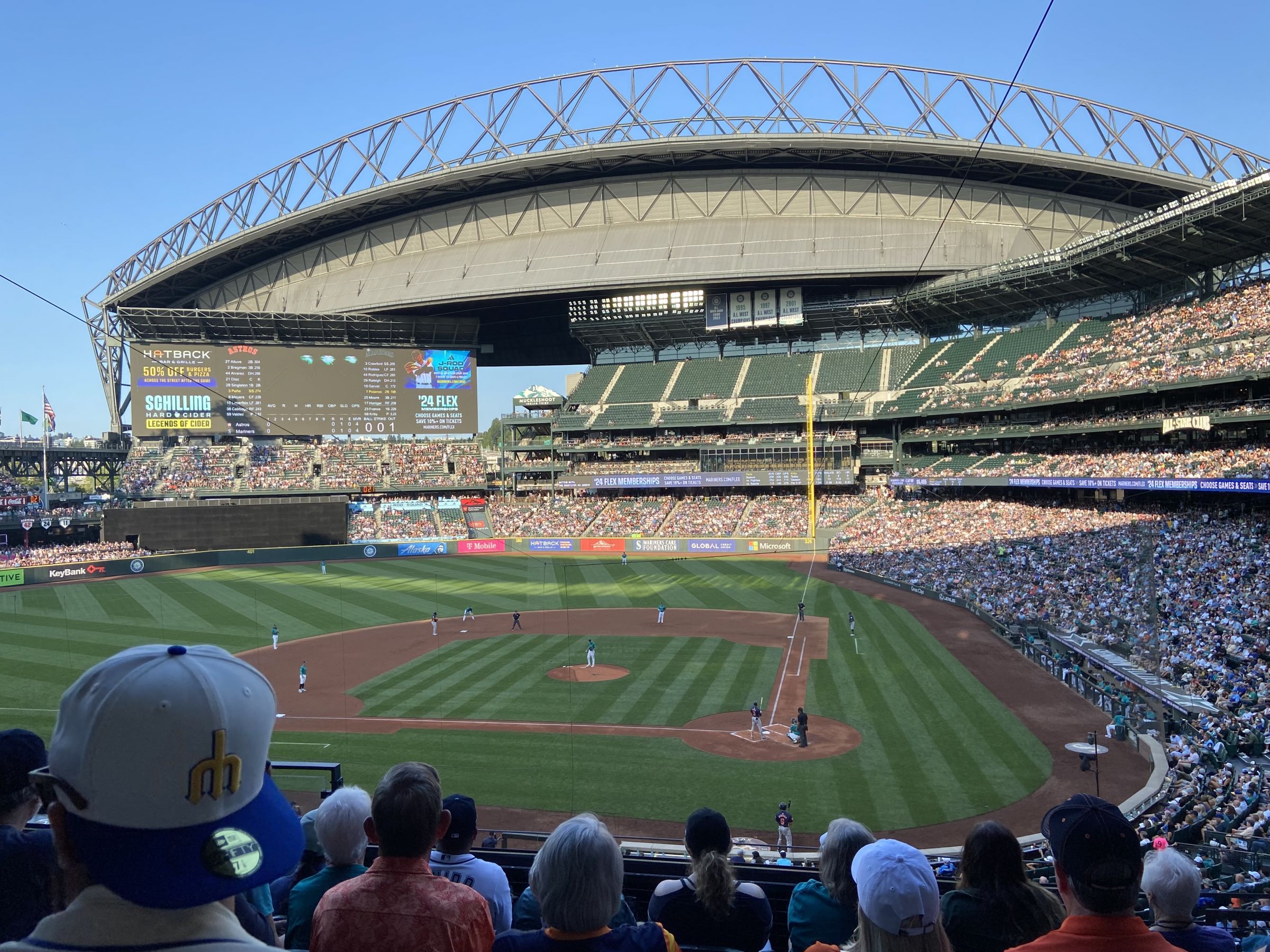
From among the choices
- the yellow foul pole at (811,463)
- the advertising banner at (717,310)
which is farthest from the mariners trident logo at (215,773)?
the advertising banner at (717,310)

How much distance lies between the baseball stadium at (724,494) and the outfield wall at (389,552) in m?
0.33

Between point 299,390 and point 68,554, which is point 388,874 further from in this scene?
point 299,390

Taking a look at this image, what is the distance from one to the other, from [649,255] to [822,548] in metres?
29.2

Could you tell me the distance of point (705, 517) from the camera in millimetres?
64125

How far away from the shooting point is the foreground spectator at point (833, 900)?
182 inches

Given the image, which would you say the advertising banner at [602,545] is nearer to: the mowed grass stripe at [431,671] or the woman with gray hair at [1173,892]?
the mowed grass stripe at [431,671]

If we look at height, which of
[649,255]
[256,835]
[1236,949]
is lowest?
[1236,949]

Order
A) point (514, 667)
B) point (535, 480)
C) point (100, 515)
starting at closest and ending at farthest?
point (514, 667) < point (100, 515) < point (535, 480)

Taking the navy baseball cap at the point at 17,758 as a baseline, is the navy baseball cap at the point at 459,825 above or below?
below

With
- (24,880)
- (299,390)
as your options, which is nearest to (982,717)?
(24,880)

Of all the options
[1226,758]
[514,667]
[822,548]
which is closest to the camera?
[1226,758]

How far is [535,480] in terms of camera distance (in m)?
78.1

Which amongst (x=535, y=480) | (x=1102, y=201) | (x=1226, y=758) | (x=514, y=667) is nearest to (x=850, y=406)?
(x=1102, y=201)

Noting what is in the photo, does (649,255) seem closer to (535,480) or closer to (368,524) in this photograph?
(535,480)
